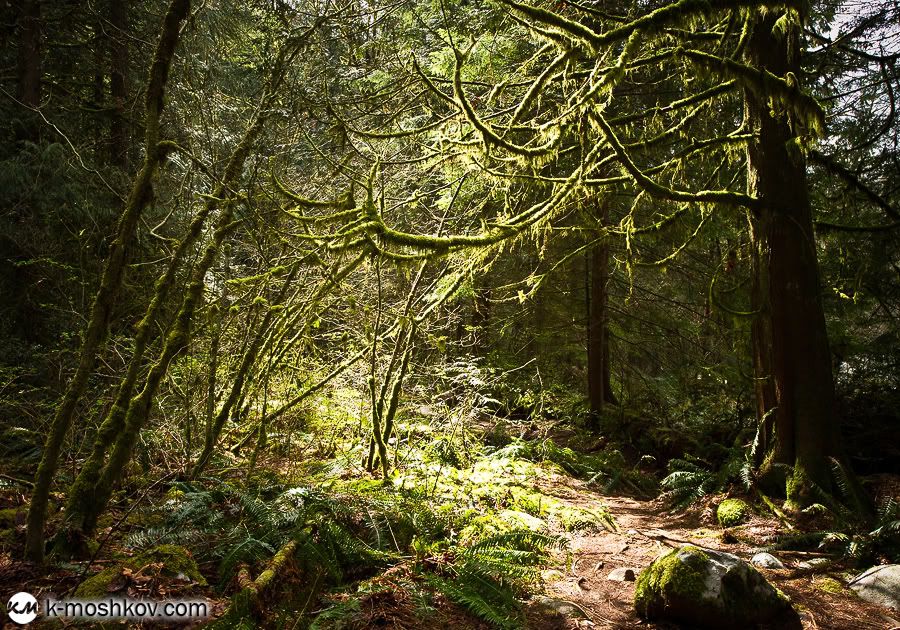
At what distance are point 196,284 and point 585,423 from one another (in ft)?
32.2

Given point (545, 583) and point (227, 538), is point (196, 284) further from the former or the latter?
point (545, 583)

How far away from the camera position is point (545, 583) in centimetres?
442

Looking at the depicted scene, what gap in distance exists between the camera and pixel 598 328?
38.7 feet

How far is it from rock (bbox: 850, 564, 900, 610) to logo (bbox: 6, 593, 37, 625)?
5930mm

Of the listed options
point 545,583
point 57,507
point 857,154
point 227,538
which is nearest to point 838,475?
point 545,583

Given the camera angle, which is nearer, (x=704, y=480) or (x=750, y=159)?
Answer: (x=750, y=159)

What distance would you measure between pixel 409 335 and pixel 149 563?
320 centimetres

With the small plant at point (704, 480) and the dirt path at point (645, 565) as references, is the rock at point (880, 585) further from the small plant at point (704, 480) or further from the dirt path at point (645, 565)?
the small plant at point (704, 480)

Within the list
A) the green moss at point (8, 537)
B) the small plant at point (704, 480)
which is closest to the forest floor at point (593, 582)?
the green moss at point (8, 537)

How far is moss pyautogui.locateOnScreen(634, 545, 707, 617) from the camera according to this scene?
366 centimetres

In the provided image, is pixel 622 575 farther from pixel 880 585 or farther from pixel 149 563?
pixel 149 563

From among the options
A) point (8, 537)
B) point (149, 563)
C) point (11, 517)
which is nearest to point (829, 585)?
point (149, 563)

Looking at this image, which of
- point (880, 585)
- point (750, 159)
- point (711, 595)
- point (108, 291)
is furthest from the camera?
point (750, 159)

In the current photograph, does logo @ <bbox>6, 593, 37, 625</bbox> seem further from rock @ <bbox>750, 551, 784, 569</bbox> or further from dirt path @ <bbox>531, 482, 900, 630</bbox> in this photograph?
rock @ <bbox>750, 551, 784, 569</bbox>
